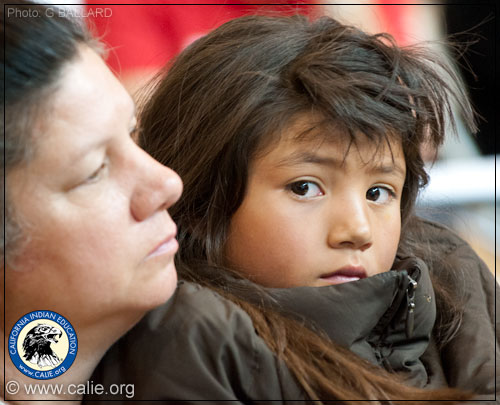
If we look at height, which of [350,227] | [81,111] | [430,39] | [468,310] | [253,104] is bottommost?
[468,310]

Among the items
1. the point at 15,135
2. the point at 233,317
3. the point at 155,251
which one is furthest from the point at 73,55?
the point at 233,317

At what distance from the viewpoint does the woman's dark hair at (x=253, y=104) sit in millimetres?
992

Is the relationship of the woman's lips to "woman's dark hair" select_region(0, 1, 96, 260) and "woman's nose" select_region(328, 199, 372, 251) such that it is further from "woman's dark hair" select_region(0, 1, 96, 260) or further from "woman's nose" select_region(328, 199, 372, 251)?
"woman's dark hair" select_region(0, 1, 96, 260)

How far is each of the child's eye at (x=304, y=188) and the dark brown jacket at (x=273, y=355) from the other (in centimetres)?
13

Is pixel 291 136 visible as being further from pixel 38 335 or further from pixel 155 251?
Result: pixel 38 335

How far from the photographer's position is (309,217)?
38.1 inches

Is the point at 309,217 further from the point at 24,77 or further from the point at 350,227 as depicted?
the point at 24,77

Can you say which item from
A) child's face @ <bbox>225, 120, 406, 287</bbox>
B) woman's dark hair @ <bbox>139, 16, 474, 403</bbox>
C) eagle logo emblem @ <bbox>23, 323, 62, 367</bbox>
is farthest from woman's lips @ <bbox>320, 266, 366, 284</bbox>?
eagle logo emblem @ <bbox>23, 323, 62, 367</bbox>

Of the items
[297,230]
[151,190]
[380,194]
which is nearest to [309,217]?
[297,230]

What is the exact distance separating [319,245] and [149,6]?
2.98ft

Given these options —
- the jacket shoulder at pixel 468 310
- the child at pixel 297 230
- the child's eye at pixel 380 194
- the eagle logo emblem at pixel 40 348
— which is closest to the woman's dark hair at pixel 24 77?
the eagle logo emblem at pixel 40 348

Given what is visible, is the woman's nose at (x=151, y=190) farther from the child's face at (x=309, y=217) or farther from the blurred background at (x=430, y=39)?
the blurred background at (x=430, y=39)

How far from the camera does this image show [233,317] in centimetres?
84

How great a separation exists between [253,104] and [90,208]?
32 centimetres
